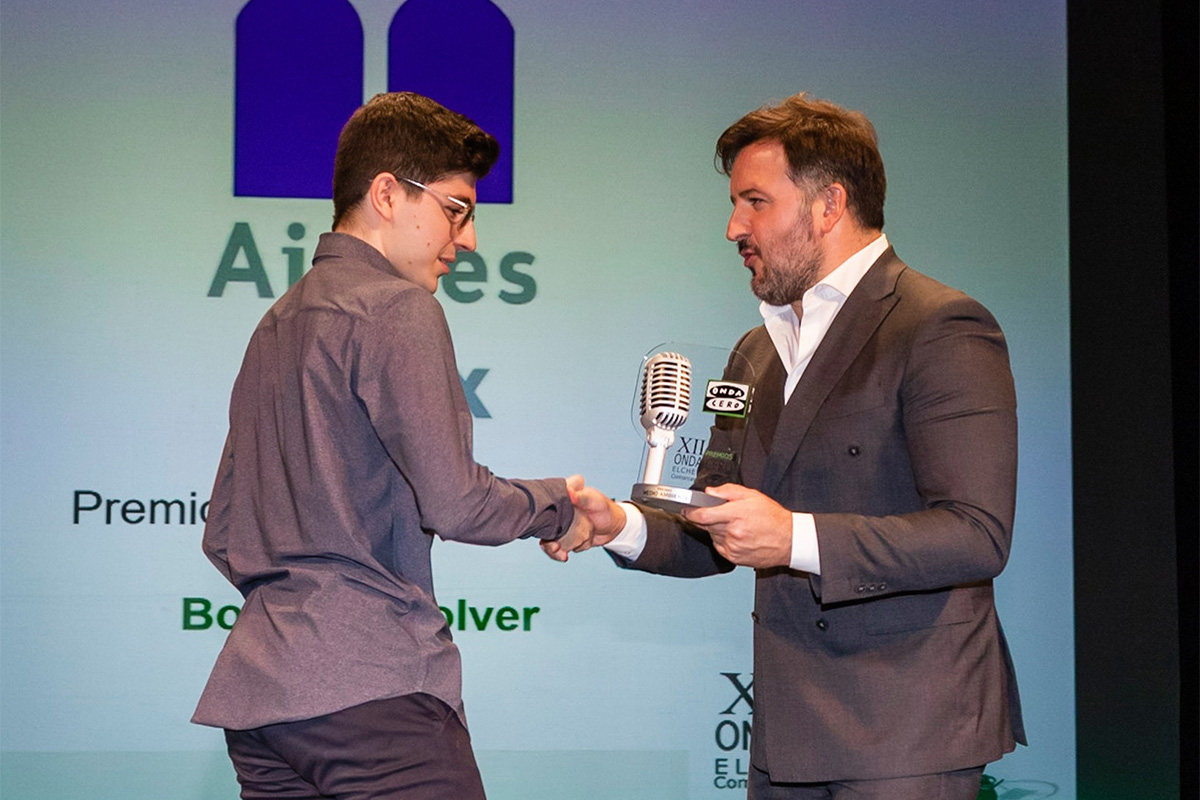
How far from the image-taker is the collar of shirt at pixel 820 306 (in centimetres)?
229

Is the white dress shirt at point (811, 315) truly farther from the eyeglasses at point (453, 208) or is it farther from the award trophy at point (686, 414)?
the eyeglasses at point (453, 208)

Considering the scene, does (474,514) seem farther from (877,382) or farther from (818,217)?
(818,217)

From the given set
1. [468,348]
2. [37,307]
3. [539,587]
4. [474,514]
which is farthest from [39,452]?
[474,514]

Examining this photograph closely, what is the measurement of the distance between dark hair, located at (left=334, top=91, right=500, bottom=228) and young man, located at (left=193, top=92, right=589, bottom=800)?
7.6 inches

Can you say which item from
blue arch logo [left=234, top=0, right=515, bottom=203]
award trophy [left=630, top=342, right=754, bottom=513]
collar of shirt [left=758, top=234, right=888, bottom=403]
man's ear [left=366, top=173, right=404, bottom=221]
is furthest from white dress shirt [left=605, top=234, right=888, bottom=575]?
blue arch logo [left=234, top=0, right=515, bottom=203]

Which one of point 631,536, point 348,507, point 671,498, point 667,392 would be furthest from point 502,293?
point 348,507

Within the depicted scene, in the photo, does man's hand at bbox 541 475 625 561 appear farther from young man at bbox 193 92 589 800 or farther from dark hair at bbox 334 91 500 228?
dark hair at bbox 334 91 500 228

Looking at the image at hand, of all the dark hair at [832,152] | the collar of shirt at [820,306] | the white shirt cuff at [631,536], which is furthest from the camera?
the white shirt cuff at [631,536]

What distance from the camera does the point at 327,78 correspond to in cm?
405

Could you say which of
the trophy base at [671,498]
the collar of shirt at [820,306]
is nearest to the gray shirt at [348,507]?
the trophy base at [671,498]

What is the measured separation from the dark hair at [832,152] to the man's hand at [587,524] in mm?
707

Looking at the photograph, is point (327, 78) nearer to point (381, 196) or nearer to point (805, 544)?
point (381, 196)

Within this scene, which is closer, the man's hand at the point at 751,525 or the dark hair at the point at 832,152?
the man's hand at the point at 751,525

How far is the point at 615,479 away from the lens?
407cm
